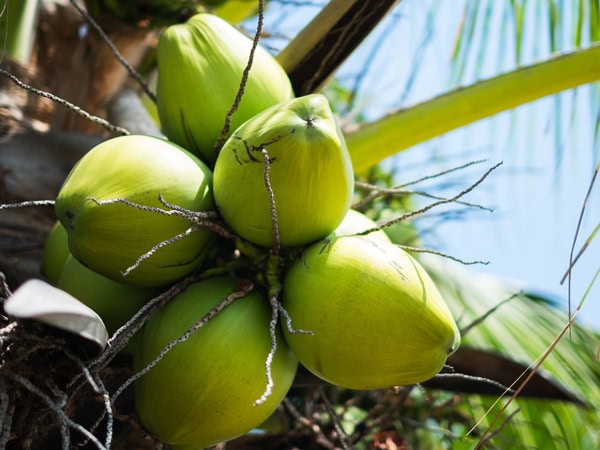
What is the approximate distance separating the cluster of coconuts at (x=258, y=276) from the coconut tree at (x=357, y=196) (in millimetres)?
70

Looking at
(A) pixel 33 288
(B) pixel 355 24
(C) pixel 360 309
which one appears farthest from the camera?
(B) pixel 355 24

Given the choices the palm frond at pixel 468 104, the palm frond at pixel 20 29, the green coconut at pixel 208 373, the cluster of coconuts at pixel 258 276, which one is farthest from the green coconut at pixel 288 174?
the palm frond at pixel 20 29

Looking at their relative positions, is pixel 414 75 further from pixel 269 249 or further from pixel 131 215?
pixel 131 215

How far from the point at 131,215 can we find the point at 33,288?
22 centimetres

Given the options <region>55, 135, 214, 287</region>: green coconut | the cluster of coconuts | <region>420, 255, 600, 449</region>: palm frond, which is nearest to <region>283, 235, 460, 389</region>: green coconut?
the cluster of coconuts

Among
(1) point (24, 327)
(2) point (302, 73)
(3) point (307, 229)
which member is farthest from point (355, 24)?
(1) point (24, 327)

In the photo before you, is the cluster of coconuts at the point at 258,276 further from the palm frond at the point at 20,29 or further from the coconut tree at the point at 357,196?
the palm frond at the point at 20,29

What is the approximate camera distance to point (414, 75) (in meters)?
1.79

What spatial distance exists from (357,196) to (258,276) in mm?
1084

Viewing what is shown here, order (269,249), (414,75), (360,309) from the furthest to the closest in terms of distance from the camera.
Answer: (414,75) < (269,249) < (360,309)

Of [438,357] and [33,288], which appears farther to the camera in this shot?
[438,357]

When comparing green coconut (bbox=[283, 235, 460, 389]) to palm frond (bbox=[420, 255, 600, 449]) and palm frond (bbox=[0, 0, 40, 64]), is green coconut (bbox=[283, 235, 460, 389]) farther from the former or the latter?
palm frond (bbox=[0, 0, 40, 64])

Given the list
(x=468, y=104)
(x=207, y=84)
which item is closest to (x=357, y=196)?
(x=468, y=104)

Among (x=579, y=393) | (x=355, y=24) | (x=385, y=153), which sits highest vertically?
(x=355, y=24)
